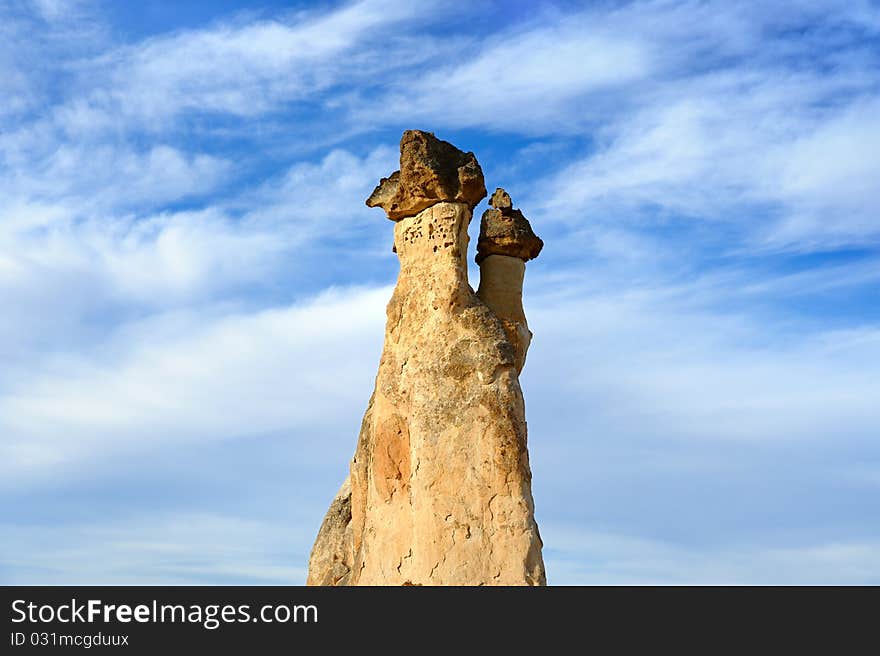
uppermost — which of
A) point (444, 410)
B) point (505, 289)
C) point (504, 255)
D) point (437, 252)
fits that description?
point (504, 255)

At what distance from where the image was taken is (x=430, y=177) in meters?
19.2

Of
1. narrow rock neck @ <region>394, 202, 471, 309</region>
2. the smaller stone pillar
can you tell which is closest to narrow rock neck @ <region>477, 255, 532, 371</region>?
the smaller stone pillar

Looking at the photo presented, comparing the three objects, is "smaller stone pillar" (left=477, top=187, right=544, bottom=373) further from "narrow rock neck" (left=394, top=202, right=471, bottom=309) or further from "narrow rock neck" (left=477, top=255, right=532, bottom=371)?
"narrow rock neck" (left=394, top=202, right=471, bottom=309)

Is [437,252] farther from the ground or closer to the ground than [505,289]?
farther from the ground

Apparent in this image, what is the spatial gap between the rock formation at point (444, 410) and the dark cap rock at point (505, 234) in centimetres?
2

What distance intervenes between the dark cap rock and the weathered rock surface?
671mm

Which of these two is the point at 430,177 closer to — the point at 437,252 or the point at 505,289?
the point at 437,252

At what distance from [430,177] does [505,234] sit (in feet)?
5.24

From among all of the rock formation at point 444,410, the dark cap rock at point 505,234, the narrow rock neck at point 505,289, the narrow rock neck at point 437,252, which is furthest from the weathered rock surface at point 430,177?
the narrow rock neck at point 505,289

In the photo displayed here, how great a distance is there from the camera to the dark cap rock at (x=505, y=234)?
19.9m

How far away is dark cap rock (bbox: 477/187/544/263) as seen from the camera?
19.9m

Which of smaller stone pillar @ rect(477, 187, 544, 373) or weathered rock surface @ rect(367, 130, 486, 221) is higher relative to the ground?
weathered rock surface @ rect(367, 130, 486, 221)

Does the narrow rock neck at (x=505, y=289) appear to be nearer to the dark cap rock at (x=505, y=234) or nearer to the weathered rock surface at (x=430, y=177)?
the dark cap rock at (x=505, y=234)

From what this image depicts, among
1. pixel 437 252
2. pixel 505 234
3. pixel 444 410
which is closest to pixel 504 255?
pixel 505 234
